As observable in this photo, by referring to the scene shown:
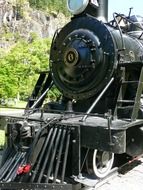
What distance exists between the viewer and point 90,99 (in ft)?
19.4

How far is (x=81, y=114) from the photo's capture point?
16.6 ft

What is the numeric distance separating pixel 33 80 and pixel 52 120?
33.2 m

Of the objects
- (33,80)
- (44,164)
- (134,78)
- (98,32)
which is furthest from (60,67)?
(33,80)

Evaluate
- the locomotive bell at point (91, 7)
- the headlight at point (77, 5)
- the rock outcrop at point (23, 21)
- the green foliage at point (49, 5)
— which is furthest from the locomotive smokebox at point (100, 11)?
the green foliage at point (49, 5)

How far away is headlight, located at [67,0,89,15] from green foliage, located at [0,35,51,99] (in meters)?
25.0

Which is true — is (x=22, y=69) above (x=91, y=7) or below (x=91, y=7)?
above

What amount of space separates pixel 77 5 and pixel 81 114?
232 cm

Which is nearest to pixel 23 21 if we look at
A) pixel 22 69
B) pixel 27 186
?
pixel 22 69

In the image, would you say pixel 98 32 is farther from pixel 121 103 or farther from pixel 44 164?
pixel 44 164

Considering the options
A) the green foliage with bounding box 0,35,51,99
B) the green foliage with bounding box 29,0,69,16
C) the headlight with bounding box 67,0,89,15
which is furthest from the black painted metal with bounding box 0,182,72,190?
the green foliage with bounding box 29,0,69,16

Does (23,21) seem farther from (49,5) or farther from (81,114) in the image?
(81,114)

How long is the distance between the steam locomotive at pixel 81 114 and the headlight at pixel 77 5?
0.02 m

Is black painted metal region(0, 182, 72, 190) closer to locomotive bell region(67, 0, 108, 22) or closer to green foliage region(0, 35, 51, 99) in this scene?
locomotive bell region(67, 0, 108, 22)

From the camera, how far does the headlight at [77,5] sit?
20.0 ft
